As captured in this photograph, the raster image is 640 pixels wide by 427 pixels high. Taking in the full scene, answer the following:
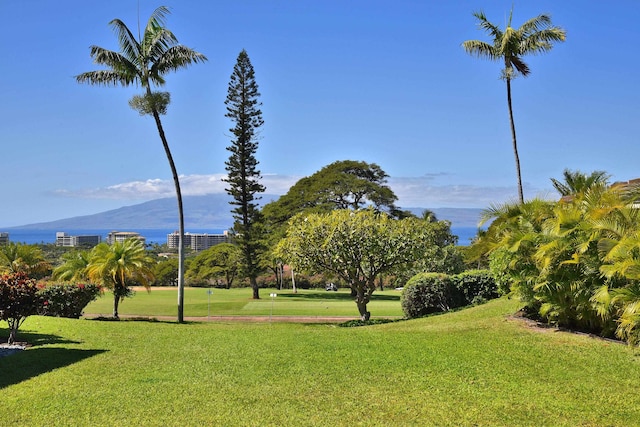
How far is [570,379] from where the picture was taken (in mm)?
8109

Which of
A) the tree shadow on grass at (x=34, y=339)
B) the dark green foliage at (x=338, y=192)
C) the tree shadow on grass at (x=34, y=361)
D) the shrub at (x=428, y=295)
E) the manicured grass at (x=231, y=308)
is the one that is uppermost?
the dark green foliage at (x=338, y=192)

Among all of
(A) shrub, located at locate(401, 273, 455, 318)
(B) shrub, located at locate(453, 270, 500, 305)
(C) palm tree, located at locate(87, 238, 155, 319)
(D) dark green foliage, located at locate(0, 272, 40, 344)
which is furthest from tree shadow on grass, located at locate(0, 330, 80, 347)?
(B) shrub, located at locate(453, 270, 500, 305)

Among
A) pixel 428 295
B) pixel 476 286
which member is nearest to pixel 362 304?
pixel 428 295

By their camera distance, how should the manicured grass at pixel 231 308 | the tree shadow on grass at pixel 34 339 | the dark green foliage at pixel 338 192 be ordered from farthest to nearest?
1. the dark green foliage at pixel 338 192
2. the manicured grass at pixel 231 308
3. the tree shadow on grass at pixel 34 339

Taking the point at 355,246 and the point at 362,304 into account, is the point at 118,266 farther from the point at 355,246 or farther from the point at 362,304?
the point at 362,304

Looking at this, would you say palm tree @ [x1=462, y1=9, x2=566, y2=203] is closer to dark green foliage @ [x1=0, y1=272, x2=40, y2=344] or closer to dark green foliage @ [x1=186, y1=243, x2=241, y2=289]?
dark green foliage @ [x1=0, y1=272, x2=40, y2=344]

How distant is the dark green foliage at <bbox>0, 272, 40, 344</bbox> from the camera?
12.0 m

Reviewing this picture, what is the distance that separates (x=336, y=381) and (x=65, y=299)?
14216mm

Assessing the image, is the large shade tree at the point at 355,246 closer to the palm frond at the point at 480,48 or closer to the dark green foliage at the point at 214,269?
the palm frond at the point at 480,48

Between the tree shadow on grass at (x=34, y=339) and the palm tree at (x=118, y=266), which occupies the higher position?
the palm tree at (x=118, y=266)

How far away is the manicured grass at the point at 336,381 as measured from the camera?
678 cm

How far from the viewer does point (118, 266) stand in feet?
69.9

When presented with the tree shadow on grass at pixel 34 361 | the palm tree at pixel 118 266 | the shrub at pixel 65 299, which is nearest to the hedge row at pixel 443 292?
the palm tree at pixel 118 266

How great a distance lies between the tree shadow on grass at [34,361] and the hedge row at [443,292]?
10.9 metres
